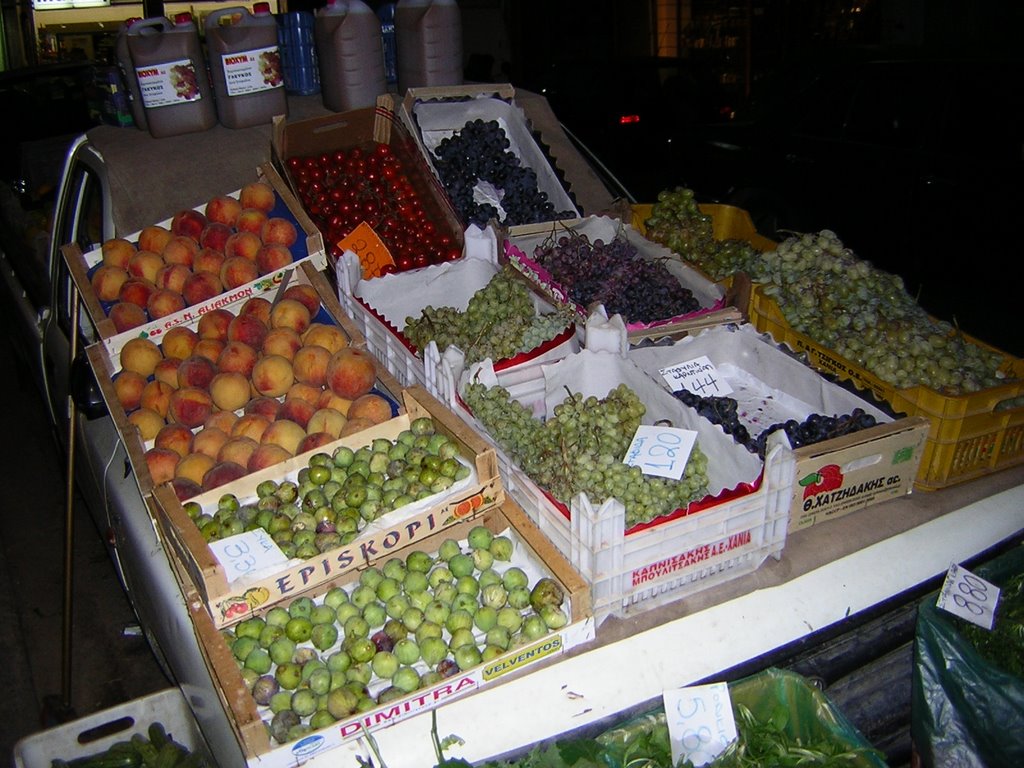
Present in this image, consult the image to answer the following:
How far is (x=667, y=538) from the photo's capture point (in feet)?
6.51

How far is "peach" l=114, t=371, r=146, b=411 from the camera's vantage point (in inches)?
107

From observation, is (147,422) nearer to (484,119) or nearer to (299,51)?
(484,119)

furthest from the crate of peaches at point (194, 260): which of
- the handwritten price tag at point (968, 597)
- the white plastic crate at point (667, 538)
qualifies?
the handwritten price tag at point (968, 597)

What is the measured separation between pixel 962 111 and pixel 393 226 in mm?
3949

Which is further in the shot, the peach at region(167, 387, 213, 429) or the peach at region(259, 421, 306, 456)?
the peach at region(167, 387, 213, 429)

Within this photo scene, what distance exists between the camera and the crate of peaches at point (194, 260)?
304cm

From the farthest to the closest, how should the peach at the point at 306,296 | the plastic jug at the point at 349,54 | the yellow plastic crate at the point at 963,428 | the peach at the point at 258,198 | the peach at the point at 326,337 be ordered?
the plastic jug at the point at 349,54
the peach at the point at 258,198
the peach at the point at 306,296
the peach at the point at 326,337
the yellow plastic crate at the point at 963,428

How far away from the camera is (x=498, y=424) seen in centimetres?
229

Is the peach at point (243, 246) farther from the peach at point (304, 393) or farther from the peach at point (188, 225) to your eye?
the peach at point (304, 393)

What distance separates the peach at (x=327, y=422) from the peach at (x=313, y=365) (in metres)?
0.15

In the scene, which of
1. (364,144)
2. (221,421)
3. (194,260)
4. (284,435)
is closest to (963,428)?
(284,435)

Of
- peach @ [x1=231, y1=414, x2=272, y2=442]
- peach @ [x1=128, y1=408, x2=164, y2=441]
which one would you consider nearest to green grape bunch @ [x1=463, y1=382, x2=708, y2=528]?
peach @ [x1=231, y1=414, x2=272, y2=442]

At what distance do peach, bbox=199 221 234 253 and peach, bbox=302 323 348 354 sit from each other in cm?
75

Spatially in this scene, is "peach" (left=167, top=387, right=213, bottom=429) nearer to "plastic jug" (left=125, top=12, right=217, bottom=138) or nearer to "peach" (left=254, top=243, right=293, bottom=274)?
"peach" (left=254, top=243, right=293, bottom=274)
